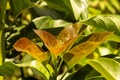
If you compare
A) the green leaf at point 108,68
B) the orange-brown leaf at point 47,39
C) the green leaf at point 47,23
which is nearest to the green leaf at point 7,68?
the orange-brown leaf at point 47,39

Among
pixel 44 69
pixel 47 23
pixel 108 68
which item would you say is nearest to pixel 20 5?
pixel 47 23

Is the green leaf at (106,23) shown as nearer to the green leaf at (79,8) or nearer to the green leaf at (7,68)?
the green leaf at (79,8)

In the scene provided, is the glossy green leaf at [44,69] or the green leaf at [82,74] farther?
the green leaf at [82,74]

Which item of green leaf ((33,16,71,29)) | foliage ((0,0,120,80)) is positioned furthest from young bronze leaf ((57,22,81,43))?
green leaf ((33,16,71,29))

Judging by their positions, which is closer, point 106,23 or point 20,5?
point 106,23

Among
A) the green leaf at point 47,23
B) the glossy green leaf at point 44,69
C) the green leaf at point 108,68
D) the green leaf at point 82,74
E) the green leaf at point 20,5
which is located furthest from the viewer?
the green leaf at point 47,23

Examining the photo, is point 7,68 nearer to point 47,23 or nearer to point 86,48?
point 86,48

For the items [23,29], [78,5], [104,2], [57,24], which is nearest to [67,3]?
[78,5]

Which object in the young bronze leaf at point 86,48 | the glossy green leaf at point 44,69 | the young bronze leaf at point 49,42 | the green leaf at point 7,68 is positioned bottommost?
the glossy green leaf at point 44,69

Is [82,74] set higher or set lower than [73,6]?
lower
